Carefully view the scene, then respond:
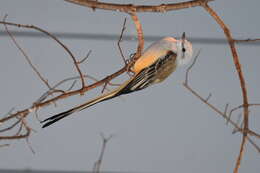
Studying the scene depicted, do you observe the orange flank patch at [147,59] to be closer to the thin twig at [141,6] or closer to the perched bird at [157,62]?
the perched bird at [157,62]

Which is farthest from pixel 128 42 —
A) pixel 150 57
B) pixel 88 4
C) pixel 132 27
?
pixel 88 4

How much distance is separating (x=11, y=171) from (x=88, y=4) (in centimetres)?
73

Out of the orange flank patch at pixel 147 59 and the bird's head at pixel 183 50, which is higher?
the bird's head at pixel 183 50

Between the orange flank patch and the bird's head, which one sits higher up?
the bird's head

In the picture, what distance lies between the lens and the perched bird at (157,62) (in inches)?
27.7

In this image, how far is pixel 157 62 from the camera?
74 centimetres

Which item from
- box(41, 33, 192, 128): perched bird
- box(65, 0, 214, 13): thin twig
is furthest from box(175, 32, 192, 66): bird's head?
box(65, 0, 214, 13): thin twig

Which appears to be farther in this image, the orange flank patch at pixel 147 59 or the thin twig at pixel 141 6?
the orange flank patch at pixel 147 59

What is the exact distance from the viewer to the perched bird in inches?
27.7

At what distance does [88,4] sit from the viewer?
600 millimetres

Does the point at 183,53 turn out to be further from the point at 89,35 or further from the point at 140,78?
the point at 89,35

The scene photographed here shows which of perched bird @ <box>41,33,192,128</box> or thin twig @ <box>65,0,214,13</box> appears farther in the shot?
perched bird @ <box>41,33,192,128</box>

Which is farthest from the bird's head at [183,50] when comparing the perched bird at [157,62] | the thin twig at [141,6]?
the thin twig at [141,6]

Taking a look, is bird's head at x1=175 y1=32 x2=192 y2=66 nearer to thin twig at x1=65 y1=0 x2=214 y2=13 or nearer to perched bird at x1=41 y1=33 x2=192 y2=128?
perched bird at x1=41 y1=33 x2=192 y2=128
